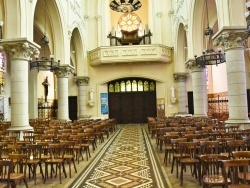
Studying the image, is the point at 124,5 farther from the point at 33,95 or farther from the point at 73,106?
the point at 73,106

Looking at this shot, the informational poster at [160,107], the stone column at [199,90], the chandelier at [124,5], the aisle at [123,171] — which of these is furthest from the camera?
the informational poster at [160,107]

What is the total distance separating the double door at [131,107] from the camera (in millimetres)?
23984

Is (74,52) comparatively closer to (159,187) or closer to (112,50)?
(112,50)

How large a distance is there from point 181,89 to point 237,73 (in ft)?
42.4

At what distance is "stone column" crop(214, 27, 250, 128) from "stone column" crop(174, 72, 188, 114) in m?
12.5

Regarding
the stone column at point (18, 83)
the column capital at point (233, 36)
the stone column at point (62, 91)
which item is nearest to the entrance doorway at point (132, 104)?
the stone column at point (62, 91)

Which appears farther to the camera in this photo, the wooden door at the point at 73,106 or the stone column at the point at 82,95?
the wooden door at the point at 73,106

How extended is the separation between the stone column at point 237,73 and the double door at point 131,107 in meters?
14.3

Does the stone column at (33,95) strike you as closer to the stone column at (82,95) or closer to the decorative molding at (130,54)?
the stone column at (82,95)

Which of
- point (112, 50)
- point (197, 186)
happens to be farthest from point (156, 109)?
point (197, 186)

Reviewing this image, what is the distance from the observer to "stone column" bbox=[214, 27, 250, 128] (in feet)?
31.1

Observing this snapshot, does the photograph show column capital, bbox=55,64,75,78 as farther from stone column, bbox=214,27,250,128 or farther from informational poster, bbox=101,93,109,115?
stone column, bbox=214,27,250,128

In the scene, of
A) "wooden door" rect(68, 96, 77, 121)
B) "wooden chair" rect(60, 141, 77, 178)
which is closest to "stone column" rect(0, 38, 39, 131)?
"wooden chair" rect(60, 141, 77, 178)

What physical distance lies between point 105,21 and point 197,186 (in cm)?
2027
